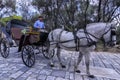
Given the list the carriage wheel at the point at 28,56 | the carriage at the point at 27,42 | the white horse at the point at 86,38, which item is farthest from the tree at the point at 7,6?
the white horse at the point at 86,38

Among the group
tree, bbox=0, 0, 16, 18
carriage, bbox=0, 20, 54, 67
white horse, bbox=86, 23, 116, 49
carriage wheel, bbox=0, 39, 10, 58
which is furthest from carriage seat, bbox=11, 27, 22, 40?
tree, bbox=0, 0, 16, 18

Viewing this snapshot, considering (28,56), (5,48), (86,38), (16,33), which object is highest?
(16,33)

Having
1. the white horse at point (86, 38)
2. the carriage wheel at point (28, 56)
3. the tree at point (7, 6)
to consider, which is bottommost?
the carriage wheel at point (28, 56)

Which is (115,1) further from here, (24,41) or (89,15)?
(24,41)

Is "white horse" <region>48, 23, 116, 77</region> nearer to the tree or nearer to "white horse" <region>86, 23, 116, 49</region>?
"white horse" <region>86, 23, 116, 49</region>

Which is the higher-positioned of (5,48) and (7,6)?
(7,6)

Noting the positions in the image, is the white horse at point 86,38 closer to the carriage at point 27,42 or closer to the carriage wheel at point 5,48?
the carriage at point 27,42

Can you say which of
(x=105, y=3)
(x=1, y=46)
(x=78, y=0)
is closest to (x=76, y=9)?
(x=78, y=0)

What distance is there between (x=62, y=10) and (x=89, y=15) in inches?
95.9

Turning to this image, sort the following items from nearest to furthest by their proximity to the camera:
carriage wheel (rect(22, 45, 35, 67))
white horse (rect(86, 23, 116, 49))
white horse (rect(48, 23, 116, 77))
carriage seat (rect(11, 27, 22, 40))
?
white horse (rect(86, 23, 116, 49)), white horse (rect(48, 23, 116, 77)), carriage wheel (rect(22, 45, 35, 67)), carriage seat (rect(11, 27, 22, 40))

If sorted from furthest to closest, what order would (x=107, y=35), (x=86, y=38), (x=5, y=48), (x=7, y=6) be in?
(x=7, y=6)
(x=5, y=48)
(x=86, y=38)
(x=107, y=35)

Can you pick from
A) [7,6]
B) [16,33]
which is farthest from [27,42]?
[7,6]

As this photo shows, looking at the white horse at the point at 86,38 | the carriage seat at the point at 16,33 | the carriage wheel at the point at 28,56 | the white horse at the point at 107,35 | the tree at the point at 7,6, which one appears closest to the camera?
the white horse at the point at 107,35

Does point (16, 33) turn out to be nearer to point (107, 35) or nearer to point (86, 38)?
point (86, 38)
